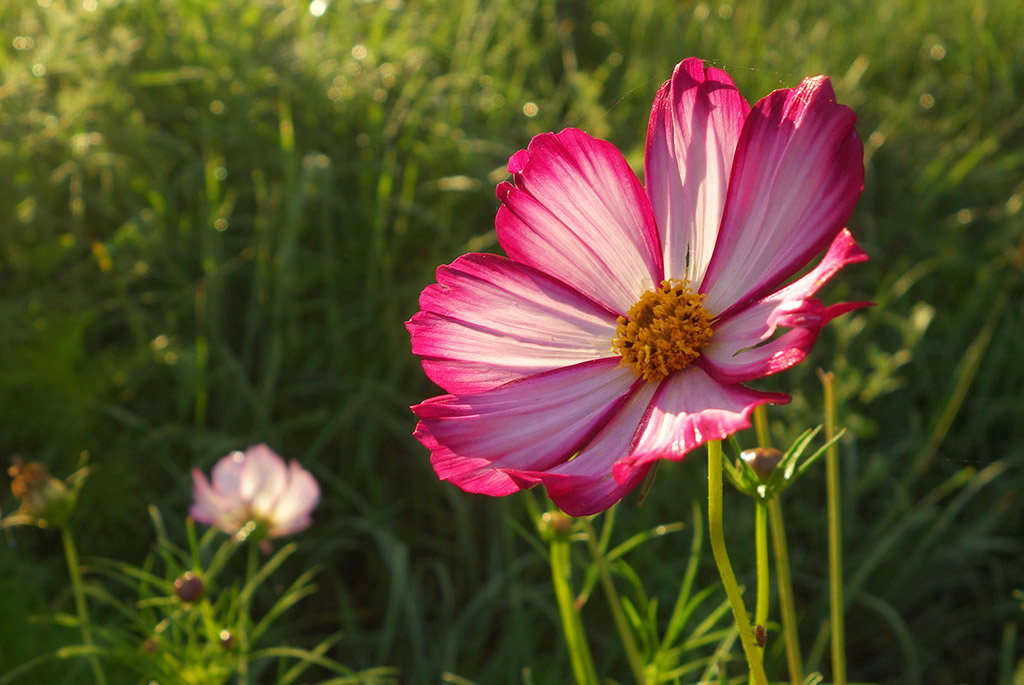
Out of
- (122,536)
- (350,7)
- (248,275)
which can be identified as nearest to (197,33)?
(350,7)

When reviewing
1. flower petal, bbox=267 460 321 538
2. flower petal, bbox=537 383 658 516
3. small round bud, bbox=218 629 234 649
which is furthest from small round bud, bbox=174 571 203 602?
flower petal, bbox=537 383 658 516

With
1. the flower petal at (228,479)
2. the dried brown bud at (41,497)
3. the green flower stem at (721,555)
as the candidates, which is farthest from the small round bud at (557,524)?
the flower petal at (228,479)

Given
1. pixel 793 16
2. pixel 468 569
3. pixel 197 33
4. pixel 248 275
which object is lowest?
pixel 468 569

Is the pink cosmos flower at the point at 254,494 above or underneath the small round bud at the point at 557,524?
above

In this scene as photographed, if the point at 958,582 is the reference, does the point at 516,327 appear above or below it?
above

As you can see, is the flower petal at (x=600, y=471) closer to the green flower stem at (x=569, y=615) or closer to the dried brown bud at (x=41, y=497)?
the green flower stem at (x=569, y=615)

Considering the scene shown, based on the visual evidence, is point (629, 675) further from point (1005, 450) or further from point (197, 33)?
point (197, 33)

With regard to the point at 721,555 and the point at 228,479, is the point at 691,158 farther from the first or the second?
the point at 228,479

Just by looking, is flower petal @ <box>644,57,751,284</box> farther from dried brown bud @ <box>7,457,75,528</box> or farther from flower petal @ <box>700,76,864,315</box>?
dried brown bud @ <box>7,457,75,528</box>
